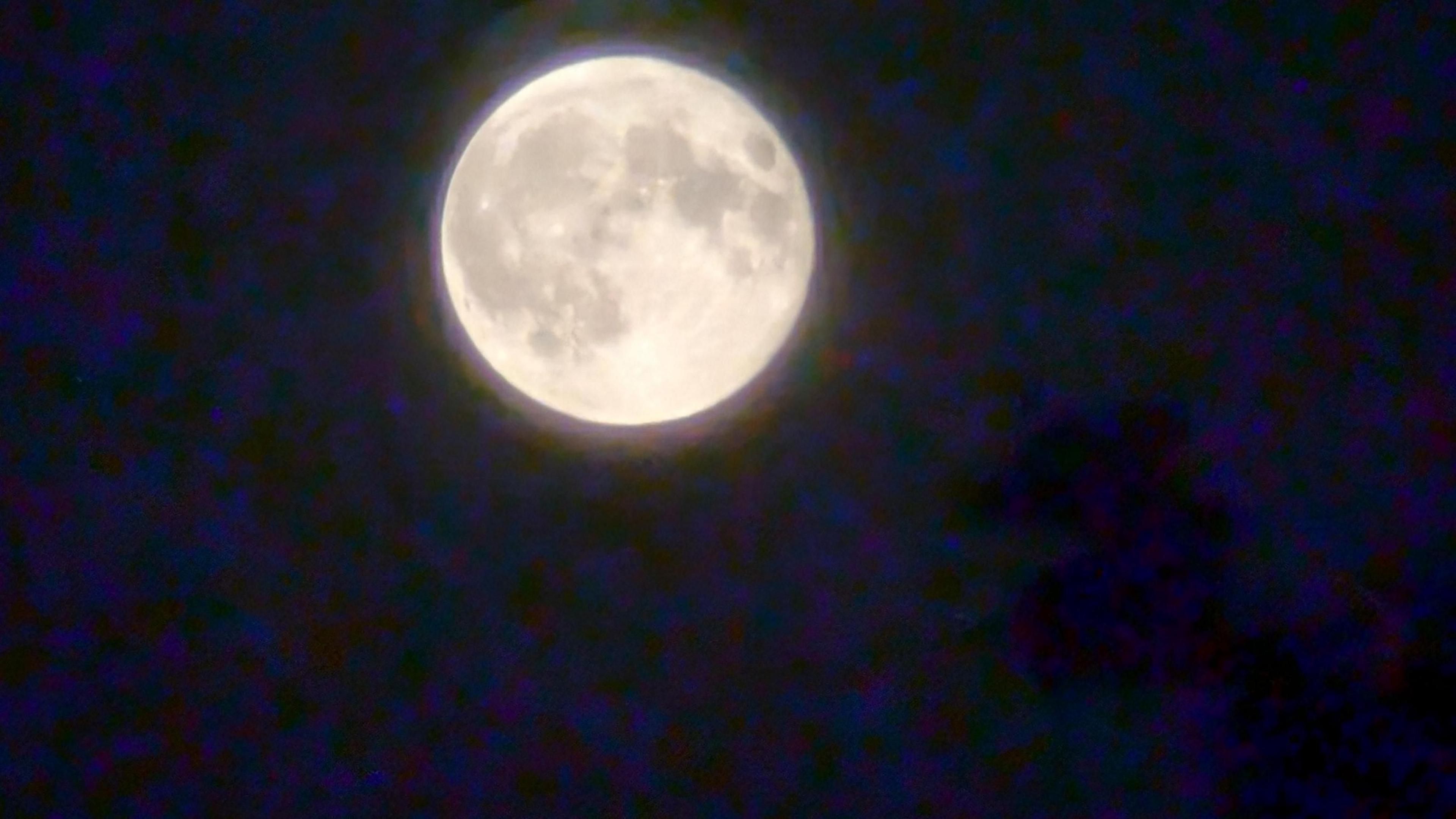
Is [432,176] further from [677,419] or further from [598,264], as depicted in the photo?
[677,419]

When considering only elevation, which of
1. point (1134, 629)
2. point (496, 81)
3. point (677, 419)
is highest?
point (496, 81)

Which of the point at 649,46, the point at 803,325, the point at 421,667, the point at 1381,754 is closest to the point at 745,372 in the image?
the point at 803,325

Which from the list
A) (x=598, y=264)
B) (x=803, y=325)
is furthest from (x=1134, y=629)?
(x=598, y=264)

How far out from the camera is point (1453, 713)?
554 cm

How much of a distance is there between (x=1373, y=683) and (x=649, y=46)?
221 inches

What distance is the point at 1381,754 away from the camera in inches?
217

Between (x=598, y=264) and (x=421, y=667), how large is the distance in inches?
103

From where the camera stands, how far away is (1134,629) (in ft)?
18.0

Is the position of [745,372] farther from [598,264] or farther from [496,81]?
[496,81]

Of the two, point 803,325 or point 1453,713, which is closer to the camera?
point 803,325

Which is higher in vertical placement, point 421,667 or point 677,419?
point 677,419

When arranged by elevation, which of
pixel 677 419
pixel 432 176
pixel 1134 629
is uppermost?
pixel 432 176

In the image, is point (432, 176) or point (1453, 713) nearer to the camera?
point (432, 176)

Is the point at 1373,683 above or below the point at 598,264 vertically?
below
